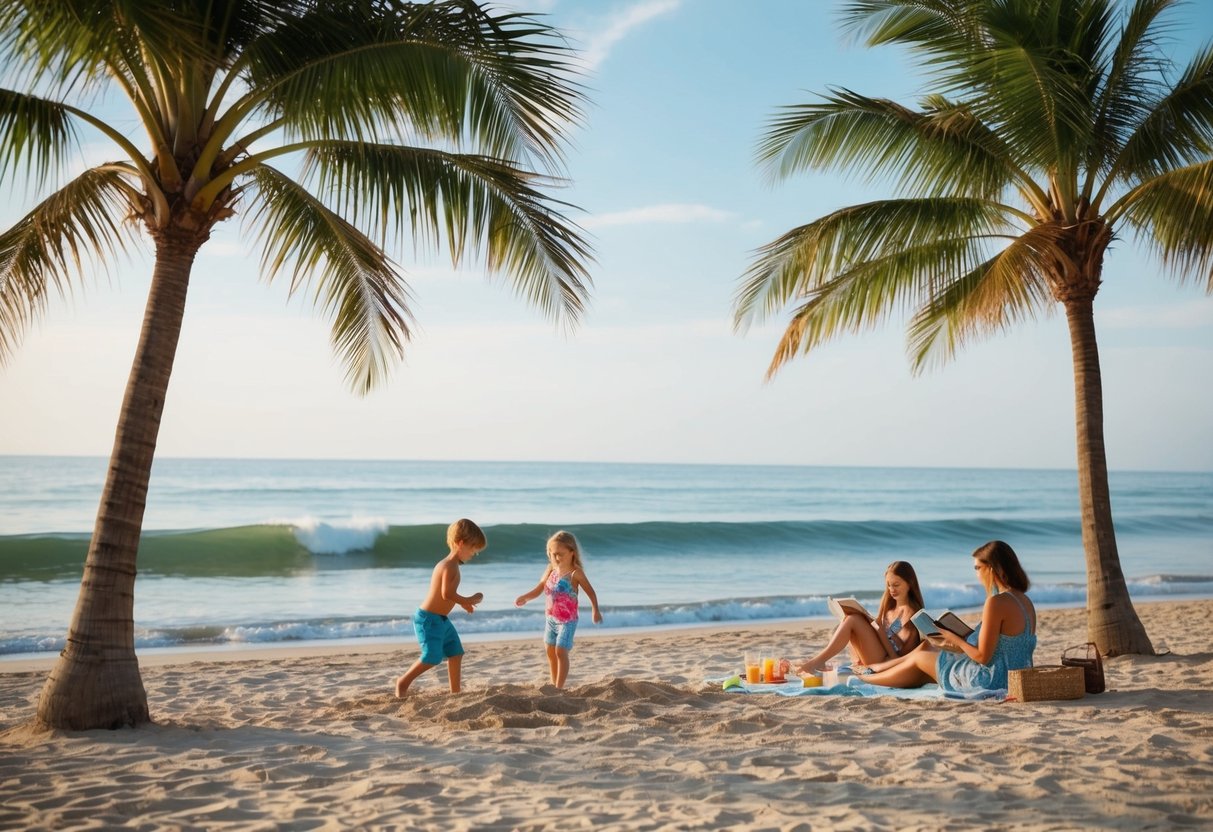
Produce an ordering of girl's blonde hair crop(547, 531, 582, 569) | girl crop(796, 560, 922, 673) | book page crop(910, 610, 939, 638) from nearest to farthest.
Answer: book page crop(910, 610, 939, 638)
girl's blonde hair crop(547, 531, 582, 569)
girl crop(796, 560, 922, 673)

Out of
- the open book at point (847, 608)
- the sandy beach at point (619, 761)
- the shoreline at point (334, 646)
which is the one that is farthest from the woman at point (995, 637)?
the shoreline at point (334, 646)

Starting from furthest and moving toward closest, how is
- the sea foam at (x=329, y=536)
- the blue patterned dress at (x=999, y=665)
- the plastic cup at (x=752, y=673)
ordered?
the sea foam at (x=329, y=536) → the plastic cup at (x=752, y=673) → the blue patterned dress at (x=999, y=665)

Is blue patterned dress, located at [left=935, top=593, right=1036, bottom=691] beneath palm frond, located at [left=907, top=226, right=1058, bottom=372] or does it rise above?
beneath

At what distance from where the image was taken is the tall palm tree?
8227 millimetres

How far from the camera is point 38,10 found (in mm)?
4836

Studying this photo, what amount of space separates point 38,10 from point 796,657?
8533mm

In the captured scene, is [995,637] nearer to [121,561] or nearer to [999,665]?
[999,665]

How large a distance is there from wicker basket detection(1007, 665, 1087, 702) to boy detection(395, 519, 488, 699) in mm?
3744

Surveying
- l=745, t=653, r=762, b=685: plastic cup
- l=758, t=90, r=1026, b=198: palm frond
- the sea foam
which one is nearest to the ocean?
the sea foam

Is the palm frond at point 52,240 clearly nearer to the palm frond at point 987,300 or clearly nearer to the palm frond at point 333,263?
the palm frond at point 333,263

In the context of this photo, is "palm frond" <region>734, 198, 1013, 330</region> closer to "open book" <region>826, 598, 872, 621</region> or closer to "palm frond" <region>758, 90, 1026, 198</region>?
"palm frond" <region>758, 90, 1026, 198</region>

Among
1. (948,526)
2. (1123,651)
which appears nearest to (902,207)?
(1123,651)

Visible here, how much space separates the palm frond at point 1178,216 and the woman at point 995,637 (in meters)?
3.72

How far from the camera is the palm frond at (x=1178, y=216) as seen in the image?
320 inches
